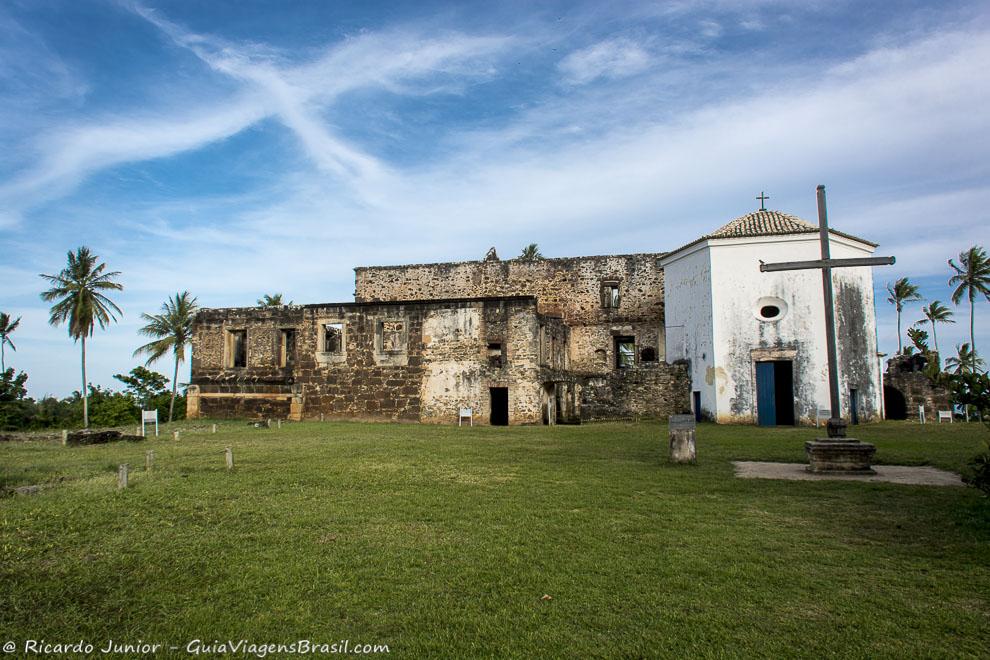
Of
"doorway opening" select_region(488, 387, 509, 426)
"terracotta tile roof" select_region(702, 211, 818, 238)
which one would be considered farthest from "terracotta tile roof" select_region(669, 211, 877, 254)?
"doorway opening" select_region(488, 387, 509, 426)

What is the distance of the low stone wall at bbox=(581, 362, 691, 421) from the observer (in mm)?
22047

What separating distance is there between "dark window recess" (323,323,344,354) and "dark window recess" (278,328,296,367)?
1204mm

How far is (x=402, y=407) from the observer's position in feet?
72.4

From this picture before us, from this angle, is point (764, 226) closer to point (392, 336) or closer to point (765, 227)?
point (765, 227)

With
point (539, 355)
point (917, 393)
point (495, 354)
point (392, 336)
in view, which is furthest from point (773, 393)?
point (392, 336)

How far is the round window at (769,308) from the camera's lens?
20.2 metres

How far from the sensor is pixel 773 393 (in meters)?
19.9

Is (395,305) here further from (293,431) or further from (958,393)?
(958,393)

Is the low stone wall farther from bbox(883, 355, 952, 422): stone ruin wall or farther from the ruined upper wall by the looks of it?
bbox(883, 355, 952, 422): stone ruin wall

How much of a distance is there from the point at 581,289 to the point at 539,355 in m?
8.19

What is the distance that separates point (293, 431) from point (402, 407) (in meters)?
4.72

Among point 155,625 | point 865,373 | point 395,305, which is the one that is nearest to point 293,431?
point 395,305

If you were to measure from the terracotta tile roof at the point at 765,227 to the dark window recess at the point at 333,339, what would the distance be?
41.4 ft

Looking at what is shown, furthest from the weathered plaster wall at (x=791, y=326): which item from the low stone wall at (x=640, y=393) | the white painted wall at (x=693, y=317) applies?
the low stone wall at (x=640, y=393)
